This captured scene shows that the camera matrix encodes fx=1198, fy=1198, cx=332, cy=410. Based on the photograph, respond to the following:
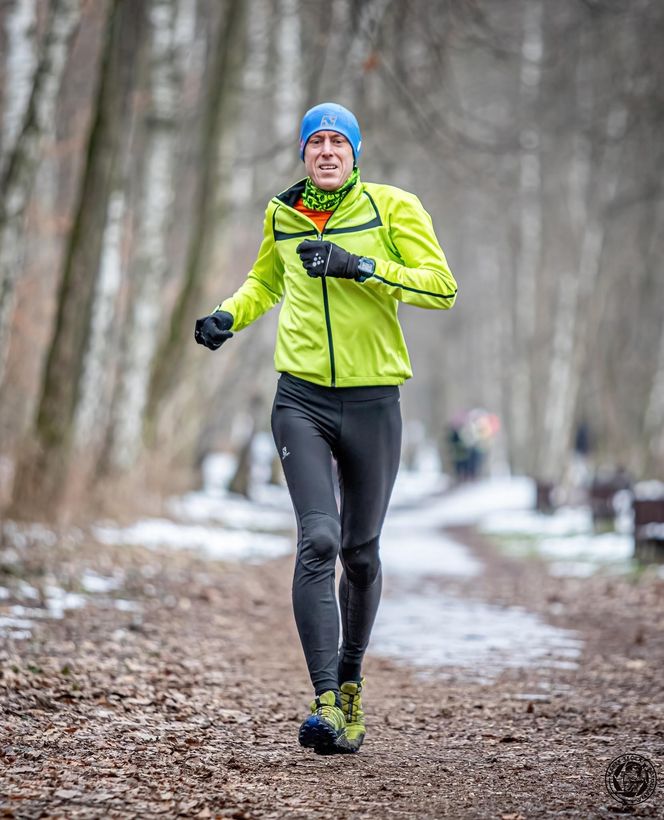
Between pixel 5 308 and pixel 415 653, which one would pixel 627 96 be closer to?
pixel 5 308

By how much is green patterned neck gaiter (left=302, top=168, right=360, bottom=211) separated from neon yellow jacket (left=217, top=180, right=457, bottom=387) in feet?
0.09

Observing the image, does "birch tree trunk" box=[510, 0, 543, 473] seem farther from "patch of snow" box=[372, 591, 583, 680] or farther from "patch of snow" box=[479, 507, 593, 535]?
"patch of snow" box=[372, 591, 583, 680]

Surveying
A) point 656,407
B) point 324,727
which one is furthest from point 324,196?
point 656,407

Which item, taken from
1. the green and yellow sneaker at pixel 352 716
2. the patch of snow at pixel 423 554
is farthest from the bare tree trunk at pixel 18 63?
the green and yellow sneaker at pixel 352 716

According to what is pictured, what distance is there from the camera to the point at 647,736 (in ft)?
15.5

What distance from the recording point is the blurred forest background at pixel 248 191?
11.2m

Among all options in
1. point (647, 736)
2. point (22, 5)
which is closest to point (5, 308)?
point (22, 5)

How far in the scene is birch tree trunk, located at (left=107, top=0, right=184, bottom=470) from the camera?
1458cm

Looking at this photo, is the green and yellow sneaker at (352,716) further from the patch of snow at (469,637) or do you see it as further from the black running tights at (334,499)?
the patch of snow at (469,637)

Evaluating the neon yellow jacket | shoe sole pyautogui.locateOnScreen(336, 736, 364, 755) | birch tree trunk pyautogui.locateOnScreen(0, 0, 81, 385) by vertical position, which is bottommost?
shoe sole pyautogui.locateOnScreen(336, 736, 364, 755)

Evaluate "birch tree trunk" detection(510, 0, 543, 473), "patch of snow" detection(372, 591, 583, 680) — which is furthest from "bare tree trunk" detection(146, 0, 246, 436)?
"birch tree trunk" detection(510, 0, 543, 473)

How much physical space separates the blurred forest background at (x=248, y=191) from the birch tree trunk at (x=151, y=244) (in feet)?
0.09

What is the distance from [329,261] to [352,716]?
5.76 feet

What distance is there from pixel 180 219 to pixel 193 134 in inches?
96.5
